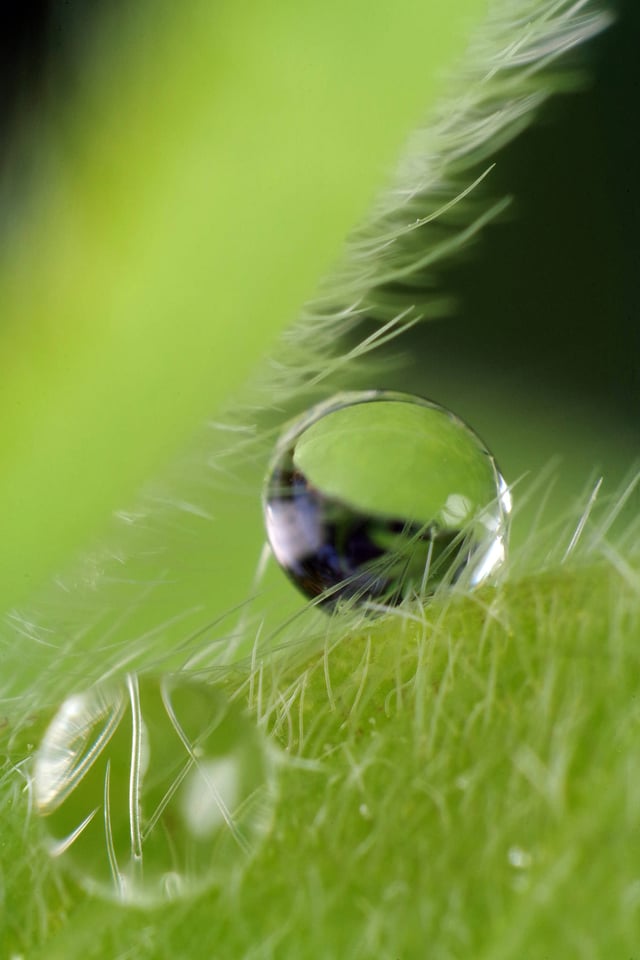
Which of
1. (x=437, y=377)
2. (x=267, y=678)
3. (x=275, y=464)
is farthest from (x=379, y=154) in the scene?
(x=437, y=377)

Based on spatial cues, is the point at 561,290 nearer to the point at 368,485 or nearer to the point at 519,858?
the point at 368,485

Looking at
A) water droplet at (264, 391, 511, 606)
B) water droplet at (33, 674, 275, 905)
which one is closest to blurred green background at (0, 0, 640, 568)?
water droplet at (264, 391, 511, 606)

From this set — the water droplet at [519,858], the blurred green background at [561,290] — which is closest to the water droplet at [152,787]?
the water droplet at [519,858]

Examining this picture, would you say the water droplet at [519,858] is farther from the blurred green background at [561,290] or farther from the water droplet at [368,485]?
the blurred green background at [561,290]

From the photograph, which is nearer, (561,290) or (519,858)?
(519,858)

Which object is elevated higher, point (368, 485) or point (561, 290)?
point (368, 485)

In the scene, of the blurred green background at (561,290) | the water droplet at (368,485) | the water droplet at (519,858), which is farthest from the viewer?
the blurred green background at (561,290)

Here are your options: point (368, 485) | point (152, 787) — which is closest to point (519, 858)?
point (152, 787)
